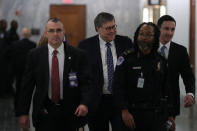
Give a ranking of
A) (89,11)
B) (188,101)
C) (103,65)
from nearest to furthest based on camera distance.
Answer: (188,101) → (103,65) → (89,11)

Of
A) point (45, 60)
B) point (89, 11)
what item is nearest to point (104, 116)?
point (45, 60)

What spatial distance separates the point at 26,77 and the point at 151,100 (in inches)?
41.5

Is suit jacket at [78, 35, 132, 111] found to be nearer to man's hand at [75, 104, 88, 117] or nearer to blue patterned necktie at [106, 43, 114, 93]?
blue patterned necktie at [106, 43, 114, 93]

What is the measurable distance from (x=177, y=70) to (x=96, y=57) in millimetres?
778

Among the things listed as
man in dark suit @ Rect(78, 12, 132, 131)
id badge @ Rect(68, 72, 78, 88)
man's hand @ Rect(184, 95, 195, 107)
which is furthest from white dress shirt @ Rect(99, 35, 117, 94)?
man's hand @ Rect(184, 95, 195, 107)

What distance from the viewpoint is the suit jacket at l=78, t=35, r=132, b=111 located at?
4423 mm

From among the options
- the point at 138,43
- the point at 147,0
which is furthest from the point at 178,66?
the point at 147,0

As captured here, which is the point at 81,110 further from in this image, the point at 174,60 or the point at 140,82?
the point at 174,60

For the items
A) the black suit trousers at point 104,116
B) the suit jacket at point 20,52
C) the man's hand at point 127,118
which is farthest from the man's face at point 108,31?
the suit jacket at point 20,52

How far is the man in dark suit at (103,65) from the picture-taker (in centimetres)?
446

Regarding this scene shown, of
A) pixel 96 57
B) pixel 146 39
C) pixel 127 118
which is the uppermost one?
pixel 146 39

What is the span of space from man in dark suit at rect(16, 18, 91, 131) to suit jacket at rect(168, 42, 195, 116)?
34.8 inches

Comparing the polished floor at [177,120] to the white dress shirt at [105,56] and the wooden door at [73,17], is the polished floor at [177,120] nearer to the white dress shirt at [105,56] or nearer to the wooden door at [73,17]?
the white dress shirt at [105,56]

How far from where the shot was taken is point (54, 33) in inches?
156
